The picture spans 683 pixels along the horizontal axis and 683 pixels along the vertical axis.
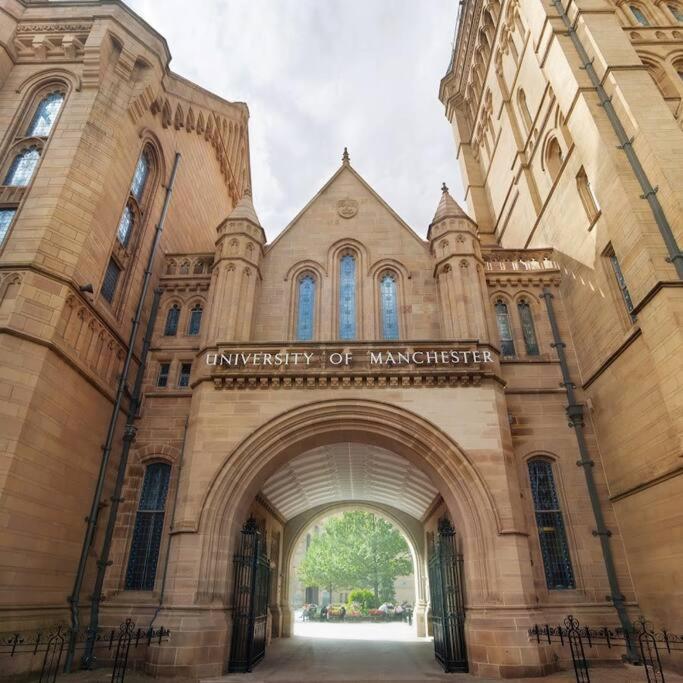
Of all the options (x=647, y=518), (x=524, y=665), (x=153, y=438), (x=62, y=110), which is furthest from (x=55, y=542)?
(x=647, y=518)

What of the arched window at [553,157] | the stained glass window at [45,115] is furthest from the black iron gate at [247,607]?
the arched window at [553,157]

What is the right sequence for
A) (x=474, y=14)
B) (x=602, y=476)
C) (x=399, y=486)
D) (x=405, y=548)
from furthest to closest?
(x=405, y=548) → (x=474, y=14) → (x=399, y=486) → (x=602, y=476)

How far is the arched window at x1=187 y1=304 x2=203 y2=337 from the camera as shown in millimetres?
17578

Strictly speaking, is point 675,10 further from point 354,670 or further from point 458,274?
point 354,670

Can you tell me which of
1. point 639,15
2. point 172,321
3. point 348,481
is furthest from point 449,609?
point 639,15

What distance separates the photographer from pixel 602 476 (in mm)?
14242

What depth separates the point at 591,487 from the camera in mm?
14039

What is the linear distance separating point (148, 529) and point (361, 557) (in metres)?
35.6

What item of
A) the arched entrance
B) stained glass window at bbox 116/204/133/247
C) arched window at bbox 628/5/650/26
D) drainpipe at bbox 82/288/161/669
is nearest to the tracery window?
stained glass window at bbox 116/204/133/247

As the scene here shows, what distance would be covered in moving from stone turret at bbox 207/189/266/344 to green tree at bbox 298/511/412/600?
3521 centimetres

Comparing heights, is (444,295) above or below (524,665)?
above

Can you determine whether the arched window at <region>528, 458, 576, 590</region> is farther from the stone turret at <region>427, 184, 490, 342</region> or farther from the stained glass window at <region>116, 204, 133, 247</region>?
the stained glass window at <region>116, 204, 133, 247</region>

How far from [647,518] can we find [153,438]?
566 inches

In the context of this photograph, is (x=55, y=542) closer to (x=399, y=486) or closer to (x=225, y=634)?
(x=225, y=634)
